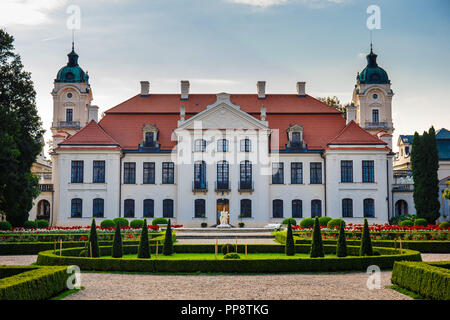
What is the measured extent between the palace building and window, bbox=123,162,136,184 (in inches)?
3.2

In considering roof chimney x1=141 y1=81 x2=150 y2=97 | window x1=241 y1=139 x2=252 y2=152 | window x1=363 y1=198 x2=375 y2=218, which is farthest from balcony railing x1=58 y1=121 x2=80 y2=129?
window x1=363 y1=198 x2=375 y2=218

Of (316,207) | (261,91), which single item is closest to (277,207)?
(316,207)

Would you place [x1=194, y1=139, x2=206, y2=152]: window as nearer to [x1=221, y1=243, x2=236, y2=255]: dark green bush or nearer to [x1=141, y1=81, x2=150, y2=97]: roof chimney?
[x1=141, y1=81, x2=150, y2=97]: roof chimney

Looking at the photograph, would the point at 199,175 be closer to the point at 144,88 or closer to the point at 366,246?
the point at 144,88

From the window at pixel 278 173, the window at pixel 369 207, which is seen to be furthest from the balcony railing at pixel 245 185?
the window at pixel 369 207

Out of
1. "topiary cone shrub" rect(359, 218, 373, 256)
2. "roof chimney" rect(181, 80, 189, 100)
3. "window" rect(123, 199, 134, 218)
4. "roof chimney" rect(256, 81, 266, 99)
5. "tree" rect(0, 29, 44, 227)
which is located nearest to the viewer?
"topiary cone shrub" rect(359, 218, 373, 256)

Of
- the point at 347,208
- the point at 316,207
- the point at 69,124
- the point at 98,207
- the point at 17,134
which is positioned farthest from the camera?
the point at 69,124

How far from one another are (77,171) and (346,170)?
2146cm

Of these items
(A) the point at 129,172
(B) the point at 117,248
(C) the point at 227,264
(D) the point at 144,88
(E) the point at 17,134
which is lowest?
(C) the point at 227,264

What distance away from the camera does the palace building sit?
41031 millimetres

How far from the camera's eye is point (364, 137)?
41.7 meters

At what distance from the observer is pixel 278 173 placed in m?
42.2

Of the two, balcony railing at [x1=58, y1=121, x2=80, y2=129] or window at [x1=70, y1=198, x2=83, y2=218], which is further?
balcony railing at [x1=58, y1=121, x2=80, y2=129]

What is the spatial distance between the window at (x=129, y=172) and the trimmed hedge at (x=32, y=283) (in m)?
28.7
